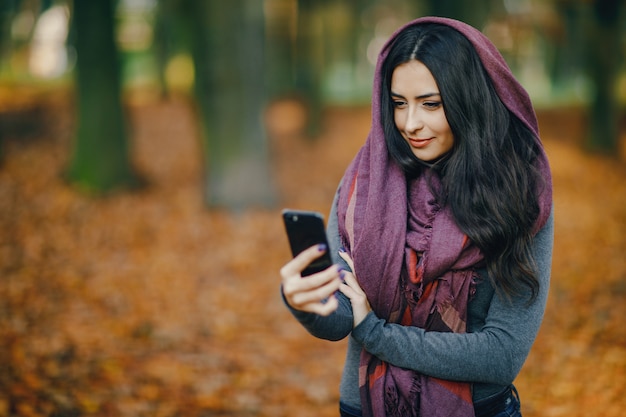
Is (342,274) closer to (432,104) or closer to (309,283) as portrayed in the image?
(309,283)

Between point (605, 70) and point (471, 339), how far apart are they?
14.7 meters

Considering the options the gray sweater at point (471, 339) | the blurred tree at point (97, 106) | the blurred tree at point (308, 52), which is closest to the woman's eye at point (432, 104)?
the gray sweater at point (471, 339)

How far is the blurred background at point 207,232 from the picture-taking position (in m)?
4.69

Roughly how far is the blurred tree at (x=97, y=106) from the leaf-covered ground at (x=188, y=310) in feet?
1.45

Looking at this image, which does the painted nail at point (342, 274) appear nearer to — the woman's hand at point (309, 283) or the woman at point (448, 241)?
the woman at point (448, 241)

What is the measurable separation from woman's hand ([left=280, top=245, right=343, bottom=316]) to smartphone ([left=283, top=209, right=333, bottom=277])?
0.06ft

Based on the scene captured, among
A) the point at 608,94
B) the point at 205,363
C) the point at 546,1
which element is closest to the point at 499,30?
the point at 546,1

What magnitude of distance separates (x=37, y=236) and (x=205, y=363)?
4269 millimetres

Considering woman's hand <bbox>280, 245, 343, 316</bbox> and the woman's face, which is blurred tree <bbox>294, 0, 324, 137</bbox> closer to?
the woman's face

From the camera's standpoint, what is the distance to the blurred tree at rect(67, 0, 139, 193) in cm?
1022

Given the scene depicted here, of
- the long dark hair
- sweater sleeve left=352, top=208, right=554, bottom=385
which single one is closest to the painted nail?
sweater sleeve left=352, top=208, right=554, bottom=385

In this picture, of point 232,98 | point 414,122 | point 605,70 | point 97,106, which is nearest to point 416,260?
point 414,122

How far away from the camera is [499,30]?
28734 mm

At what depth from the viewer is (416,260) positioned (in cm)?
195
